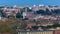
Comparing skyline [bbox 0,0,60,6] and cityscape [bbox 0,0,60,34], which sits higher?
skyline [bbox 0,0,60,6]

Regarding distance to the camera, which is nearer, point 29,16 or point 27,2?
point 29,16

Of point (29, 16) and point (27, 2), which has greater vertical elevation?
point (27, 2)

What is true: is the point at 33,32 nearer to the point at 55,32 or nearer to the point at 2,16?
the point at 55,32

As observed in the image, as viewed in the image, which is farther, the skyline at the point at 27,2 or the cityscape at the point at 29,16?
the skyline at the point at 27,2

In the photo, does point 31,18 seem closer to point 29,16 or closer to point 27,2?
point 29,16

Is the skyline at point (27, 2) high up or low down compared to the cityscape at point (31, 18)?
up

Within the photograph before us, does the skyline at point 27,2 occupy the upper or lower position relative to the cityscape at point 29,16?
upper

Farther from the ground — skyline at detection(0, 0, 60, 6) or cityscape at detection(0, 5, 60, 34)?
skyline at detection(0, 0, 60, 6)

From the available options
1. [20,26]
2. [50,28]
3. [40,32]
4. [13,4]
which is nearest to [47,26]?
[50,28]

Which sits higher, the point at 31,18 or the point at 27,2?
the point at 27,2

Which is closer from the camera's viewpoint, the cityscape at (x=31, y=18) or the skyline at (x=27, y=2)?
the cityscape at (x=31, y=18)

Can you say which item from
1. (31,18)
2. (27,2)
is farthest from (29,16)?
(27,2)

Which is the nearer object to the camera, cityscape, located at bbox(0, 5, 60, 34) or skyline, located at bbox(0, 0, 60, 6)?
cityscape, located at bbox(0, 5, 60, 34)

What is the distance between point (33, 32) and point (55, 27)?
1.08 ft
